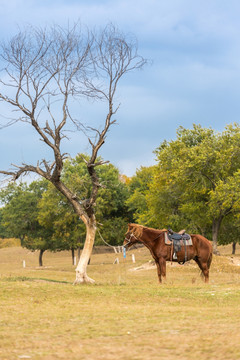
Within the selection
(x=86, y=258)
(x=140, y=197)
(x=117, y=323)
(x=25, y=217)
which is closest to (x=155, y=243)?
(x=86, y=258)

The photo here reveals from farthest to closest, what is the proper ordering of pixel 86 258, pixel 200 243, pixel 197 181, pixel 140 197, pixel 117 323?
pixel 140 197
pixel 197 181
pixel 200 243
pixel 86 258
pixel 117 323

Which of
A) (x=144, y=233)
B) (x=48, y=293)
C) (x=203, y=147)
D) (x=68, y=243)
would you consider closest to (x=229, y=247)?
(x=68, y=243)

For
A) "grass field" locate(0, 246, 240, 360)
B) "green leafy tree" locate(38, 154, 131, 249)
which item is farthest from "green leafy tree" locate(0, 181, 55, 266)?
"grass field" locate(0, 246, 240, 360)

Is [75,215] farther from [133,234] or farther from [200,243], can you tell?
[133,234]

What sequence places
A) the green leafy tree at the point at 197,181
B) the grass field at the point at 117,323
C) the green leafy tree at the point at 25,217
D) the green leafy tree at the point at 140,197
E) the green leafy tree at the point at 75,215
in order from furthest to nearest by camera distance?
the green leafy tree at the point at 25,217 < the green leafy tree at the point at 140,197 < the green leafy tree at the point at 75,215 < the green leafy tree at the point at 197,181 < the grass field at the point at 117,323

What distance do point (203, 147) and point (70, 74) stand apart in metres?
23.4

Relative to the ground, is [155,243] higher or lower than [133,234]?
lower

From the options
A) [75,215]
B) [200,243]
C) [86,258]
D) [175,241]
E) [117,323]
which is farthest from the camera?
[75,215]

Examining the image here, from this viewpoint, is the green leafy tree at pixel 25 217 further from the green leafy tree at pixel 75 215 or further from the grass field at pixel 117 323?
the grass field at pixel 117 323

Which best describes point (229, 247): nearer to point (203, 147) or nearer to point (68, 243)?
point (68, 243)

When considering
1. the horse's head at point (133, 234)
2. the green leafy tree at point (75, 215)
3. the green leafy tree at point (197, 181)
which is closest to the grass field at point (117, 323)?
the horse's head at point (133, 234)

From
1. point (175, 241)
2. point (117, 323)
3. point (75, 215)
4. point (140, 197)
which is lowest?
point (117, 323)

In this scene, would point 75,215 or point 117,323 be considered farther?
point 75,215

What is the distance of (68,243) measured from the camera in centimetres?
5675
